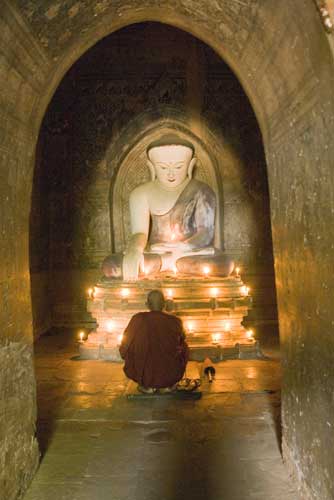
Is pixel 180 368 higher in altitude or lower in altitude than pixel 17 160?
lower

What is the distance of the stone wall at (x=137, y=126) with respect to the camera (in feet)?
27.5

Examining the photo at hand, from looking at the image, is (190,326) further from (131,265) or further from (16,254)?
(16,254)

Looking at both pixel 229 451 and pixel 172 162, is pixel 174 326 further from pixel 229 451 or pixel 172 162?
pixel 172 162

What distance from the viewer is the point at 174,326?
424 centimetres

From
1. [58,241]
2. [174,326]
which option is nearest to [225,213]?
[58,241]

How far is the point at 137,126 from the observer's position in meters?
8.35

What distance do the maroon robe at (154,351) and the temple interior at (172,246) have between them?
0.64 feet

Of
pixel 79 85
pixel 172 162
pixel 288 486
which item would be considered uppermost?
pixel 79 85

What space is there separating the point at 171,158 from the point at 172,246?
1.47 metres

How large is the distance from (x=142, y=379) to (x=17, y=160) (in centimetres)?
235

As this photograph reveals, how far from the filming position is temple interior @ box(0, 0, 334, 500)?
2.23m

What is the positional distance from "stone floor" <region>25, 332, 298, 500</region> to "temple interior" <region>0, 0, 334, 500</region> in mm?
17

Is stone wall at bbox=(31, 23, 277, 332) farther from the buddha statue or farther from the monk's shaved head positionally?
the monk's shaved head

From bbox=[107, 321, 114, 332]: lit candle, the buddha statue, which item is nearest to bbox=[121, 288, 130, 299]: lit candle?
bbox=[107, 321, 114, 332]: lit candle
